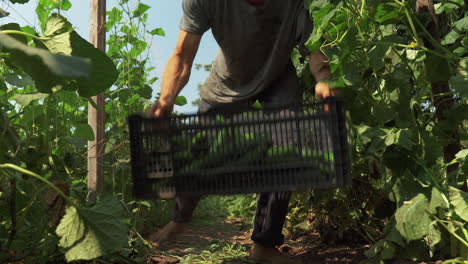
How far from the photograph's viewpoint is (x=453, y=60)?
1.90 meters

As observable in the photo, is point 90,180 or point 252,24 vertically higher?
point 252,24

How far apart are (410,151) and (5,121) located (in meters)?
1.14

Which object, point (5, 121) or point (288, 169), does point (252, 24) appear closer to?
point (288, 169)

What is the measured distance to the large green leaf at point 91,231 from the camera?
1.60 meters

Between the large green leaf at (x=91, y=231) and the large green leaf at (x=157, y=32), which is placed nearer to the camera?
the large green leaf at (x=91, y=231)

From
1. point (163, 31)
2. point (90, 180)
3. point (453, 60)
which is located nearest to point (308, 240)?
point (90, 180)

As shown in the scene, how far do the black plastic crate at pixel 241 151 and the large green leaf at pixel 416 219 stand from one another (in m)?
0.21

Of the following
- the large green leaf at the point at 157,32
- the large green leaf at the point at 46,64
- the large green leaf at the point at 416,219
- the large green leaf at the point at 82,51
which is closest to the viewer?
the large green leaf at the point at 46,64

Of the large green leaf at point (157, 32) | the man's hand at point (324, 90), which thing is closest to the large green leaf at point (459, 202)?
the man's hand at point (324, 90)

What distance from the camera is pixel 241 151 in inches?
79.3

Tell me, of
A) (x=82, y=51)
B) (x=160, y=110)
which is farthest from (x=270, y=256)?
(x=82, y=51)

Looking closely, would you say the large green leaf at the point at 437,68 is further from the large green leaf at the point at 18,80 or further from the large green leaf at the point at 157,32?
the large green leaf at the point at 157,32

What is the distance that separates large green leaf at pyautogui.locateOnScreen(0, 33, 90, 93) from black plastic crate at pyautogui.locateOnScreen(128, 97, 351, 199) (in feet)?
1.44

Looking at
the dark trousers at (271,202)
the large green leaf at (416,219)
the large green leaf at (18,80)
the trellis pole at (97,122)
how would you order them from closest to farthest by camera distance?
the large green leaf at (416,219) → the large green leaf at (18,80) → the dark trousers at (271,202) → the trellis pole at (97,122)
